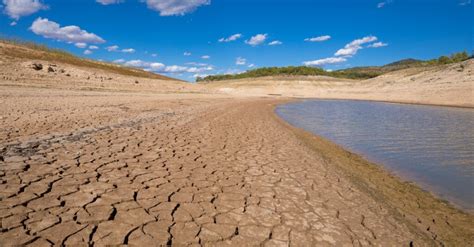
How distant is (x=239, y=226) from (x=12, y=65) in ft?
78.1

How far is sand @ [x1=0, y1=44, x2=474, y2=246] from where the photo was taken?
295 centimetres

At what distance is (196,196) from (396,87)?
4464 centimetres

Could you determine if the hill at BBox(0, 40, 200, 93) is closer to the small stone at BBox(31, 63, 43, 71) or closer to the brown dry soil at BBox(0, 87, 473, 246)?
the small stone at BBox(31, 63, 43, 71)

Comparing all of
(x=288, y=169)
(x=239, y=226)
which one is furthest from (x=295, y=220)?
(x=288, y=169)

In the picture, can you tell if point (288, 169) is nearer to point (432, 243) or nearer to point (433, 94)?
point (432, 243)

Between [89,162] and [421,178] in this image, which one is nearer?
[89,162]

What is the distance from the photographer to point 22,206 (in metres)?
3.16

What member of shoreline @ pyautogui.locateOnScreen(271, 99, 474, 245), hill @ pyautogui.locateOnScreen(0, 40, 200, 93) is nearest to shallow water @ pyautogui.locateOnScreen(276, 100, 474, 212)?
shoreline @ pyautogui.locateOnScreen(271, 99, 474, 245)

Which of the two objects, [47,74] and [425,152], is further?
[47,74]

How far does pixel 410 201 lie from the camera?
4.50 metres

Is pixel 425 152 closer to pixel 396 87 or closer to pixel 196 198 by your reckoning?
pixel 196 198

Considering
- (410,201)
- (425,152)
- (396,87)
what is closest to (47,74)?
(425,152)

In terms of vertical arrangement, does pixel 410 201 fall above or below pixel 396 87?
below

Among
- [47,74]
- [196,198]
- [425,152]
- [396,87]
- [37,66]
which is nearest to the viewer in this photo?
[196,198]
